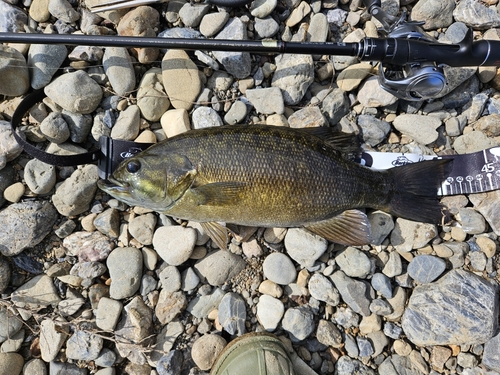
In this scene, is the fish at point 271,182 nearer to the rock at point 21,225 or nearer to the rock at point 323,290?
the rock at point 323,290

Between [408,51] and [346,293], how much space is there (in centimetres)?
233

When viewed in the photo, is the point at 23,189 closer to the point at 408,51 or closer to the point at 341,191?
the point at 341,191

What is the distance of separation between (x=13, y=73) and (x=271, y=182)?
2.78m

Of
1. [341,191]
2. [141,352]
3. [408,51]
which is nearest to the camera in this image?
[408,51]

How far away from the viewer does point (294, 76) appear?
11.9ft

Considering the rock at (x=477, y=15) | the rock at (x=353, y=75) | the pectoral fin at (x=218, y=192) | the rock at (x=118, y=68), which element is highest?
the rock at (x=477, y=15)

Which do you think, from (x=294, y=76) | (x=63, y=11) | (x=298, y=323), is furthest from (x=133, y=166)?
(x=298, y=323)

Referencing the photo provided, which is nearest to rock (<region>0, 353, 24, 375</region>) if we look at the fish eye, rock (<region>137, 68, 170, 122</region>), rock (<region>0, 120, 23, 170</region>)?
rock (<region>0, 120, 23, 170</region>)

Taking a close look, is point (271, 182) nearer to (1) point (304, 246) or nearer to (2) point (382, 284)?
(1) point (304, 246)

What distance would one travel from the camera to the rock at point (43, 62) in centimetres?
356

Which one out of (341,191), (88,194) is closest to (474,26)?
(341,191)

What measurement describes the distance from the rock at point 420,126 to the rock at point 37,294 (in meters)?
3.95

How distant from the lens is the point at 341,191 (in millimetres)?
3260

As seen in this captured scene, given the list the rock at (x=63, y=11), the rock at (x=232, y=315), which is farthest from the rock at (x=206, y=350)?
the rock at (x=63, y=11)
